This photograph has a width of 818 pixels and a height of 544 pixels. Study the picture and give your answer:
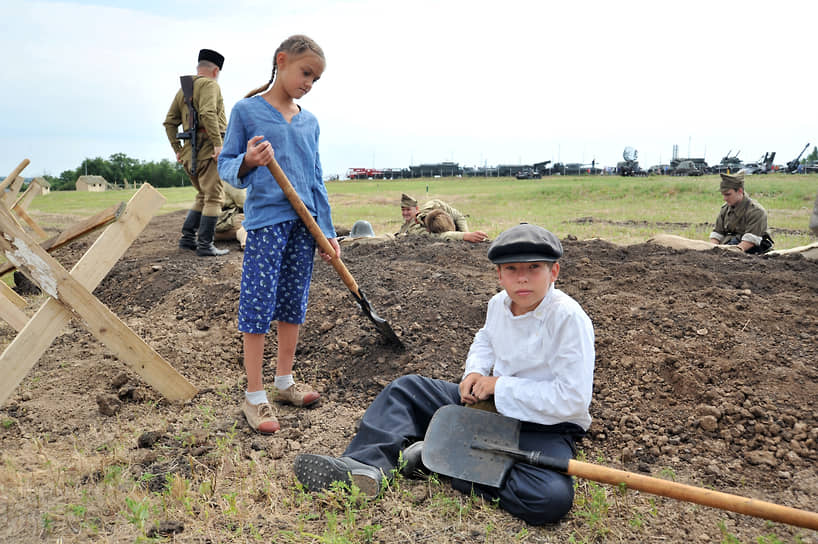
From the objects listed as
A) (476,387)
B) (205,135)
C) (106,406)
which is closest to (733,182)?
(476,387)

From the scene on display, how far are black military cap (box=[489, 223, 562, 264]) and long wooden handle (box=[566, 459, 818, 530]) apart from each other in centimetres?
80

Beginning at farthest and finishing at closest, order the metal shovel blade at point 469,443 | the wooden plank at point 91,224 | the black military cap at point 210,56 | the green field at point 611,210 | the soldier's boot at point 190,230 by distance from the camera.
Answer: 1. the green field at point 611,210
2. the soldier's boot at point 190,230
3. the black military cap at point 210,56
4. the wooden plank at point 91,224
5. the metal shovel blade at point 469,443

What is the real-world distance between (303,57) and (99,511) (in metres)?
2.16

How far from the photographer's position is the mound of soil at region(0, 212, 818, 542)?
264 cm

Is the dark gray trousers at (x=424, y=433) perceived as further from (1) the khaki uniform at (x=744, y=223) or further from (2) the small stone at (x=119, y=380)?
(1) the khaki uniform at (x=744, y=223)

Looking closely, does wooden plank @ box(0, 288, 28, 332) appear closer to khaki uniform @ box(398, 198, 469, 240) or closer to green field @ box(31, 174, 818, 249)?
khaki uniform @ box(398, 198, 469, 240)

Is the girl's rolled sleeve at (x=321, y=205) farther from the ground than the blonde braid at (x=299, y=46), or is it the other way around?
the blonde braid at (x=299, y=46)

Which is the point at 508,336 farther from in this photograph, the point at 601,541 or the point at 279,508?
the point at 279,508

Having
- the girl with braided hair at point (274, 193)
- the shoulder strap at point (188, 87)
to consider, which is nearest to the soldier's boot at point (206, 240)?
A: the shoulder strap at point (188, 87)

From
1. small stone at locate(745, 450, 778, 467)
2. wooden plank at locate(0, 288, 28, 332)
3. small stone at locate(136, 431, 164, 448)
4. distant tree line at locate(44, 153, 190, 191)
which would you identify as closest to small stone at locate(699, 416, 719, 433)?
small stone at locate(745, 450, 778, 467)

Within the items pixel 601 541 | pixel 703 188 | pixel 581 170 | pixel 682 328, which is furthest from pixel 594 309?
pixel 581 170

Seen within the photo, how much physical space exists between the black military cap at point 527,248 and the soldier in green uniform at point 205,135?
4.63 metres

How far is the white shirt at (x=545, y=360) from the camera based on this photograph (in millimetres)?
2252

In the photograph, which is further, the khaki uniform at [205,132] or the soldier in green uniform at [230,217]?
the soldier in green uniform at [230,217]
